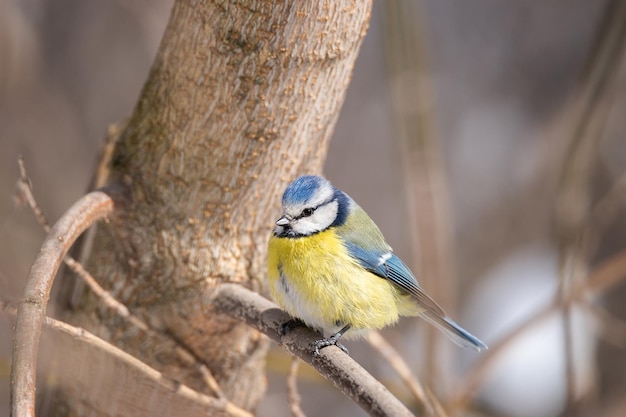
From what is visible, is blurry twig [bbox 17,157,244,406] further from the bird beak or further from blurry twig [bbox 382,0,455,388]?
blurry twig [bbox 382,0,455,388]

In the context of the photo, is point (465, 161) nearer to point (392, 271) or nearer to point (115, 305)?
point (392, 271)

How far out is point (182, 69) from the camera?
135 centimetres

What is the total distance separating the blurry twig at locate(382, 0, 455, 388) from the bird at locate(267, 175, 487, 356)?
32 cm

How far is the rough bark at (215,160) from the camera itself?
1.27 metres

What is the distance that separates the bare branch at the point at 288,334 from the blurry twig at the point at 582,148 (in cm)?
82

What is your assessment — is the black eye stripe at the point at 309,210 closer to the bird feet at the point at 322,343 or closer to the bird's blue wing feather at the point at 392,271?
the bird's blue wing feather at the point at 392,271

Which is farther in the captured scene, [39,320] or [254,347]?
[254,347]

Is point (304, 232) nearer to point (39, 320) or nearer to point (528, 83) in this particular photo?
point (39, 320)

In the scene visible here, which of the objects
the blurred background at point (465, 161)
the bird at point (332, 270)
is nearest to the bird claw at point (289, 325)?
the bird at point (332, 270)

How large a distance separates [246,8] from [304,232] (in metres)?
0.49

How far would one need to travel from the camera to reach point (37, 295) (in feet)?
3.41

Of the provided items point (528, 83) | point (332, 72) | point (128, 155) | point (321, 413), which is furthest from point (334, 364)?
point (528, 83)

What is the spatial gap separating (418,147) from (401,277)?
1.66ft

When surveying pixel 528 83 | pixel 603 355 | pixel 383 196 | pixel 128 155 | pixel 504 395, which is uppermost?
pixel 528 83
